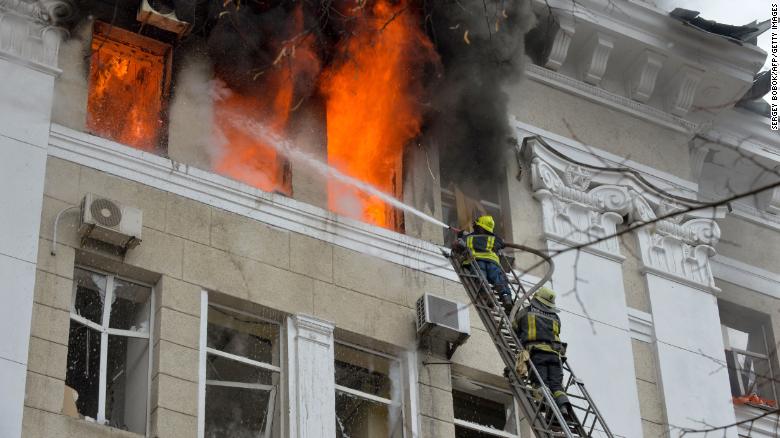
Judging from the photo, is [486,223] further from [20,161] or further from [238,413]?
[20,161]

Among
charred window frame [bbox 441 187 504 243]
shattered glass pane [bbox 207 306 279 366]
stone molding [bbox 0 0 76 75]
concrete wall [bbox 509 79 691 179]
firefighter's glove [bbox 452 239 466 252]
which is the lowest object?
shattered glass pane [bbox 207 306 279 366]

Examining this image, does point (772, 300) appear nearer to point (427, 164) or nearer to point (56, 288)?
point (427, 164)

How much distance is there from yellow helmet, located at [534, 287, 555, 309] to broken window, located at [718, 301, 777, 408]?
14.5 ft

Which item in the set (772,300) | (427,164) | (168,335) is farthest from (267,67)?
(772,300)

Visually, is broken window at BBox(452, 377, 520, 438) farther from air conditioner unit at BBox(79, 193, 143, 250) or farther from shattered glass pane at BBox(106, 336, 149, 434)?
air conditioner unit at BBox(79, 193, 143, 250)

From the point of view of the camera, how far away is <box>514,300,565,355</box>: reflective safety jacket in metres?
16.0

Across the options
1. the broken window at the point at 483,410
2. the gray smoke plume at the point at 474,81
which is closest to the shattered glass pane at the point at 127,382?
the broken window at the point at 483,410

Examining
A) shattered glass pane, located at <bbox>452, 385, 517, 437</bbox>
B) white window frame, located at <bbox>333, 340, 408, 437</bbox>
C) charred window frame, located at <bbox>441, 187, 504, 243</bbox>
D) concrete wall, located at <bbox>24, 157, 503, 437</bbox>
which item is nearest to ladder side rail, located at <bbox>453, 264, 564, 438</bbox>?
concrete wall, located at <bbox>24, 157, 503, 437</bbox>

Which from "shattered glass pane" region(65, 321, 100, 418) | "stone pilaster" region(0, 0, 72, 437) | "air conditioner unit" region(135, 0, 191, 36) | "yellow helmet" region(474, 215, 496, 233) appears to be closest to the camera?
"stone pilaster" region(0, 0, 72, 437)

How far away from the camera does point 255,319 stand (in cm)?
1642

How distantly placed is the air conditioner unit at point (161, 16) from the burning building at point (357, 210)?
0.03 meters

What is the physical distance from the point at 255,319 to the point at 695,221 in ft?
19.8

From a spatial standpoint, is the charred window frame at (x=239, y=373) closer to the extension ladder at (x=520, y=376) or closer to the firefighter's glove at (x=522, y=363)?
the extension ladder at (x=520, y=376)

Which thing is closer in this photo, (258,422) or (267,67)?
(258,422)
